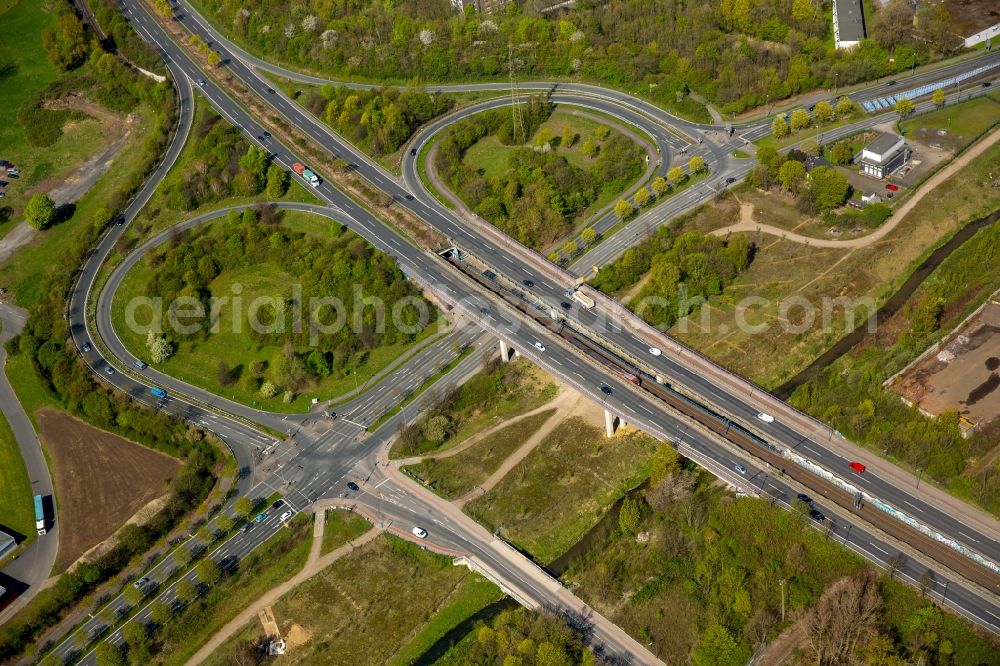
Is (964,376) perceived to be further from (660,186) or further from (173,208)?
(173,208)

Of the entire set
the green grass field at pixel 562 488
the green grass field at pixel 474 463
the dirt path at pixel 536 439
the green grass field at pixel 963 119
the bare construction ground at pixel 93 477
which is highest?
the bare construction ground at pixel 93 477

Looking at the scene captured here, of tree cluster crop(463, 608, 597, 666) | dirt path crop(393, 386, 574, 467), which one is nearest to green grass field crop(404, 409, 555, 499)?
dirt path crop(393, 386, 574, 467)

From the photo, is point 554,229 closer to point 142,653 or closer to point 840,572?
point 840,572

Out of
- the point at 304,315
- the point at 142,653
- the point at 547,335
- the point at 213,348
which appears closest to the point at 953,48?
the point at 547,335

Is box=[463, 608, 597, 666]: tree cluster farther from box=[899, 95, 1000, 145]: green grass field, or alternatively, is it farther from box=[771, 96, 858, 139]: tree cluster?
box=[899, 95, 1000, 145]: green grass field

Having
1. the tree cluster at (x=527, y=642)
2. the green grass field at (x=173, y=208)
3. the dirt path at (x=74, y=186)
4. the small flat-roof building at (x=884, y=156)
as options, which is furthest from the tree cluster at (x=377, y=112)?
the tree cluster at (x=527, y=642)

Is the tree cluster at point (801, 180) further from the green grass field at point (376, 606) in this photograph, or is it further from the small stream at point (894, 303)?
the green grass field at point (376, 606)
